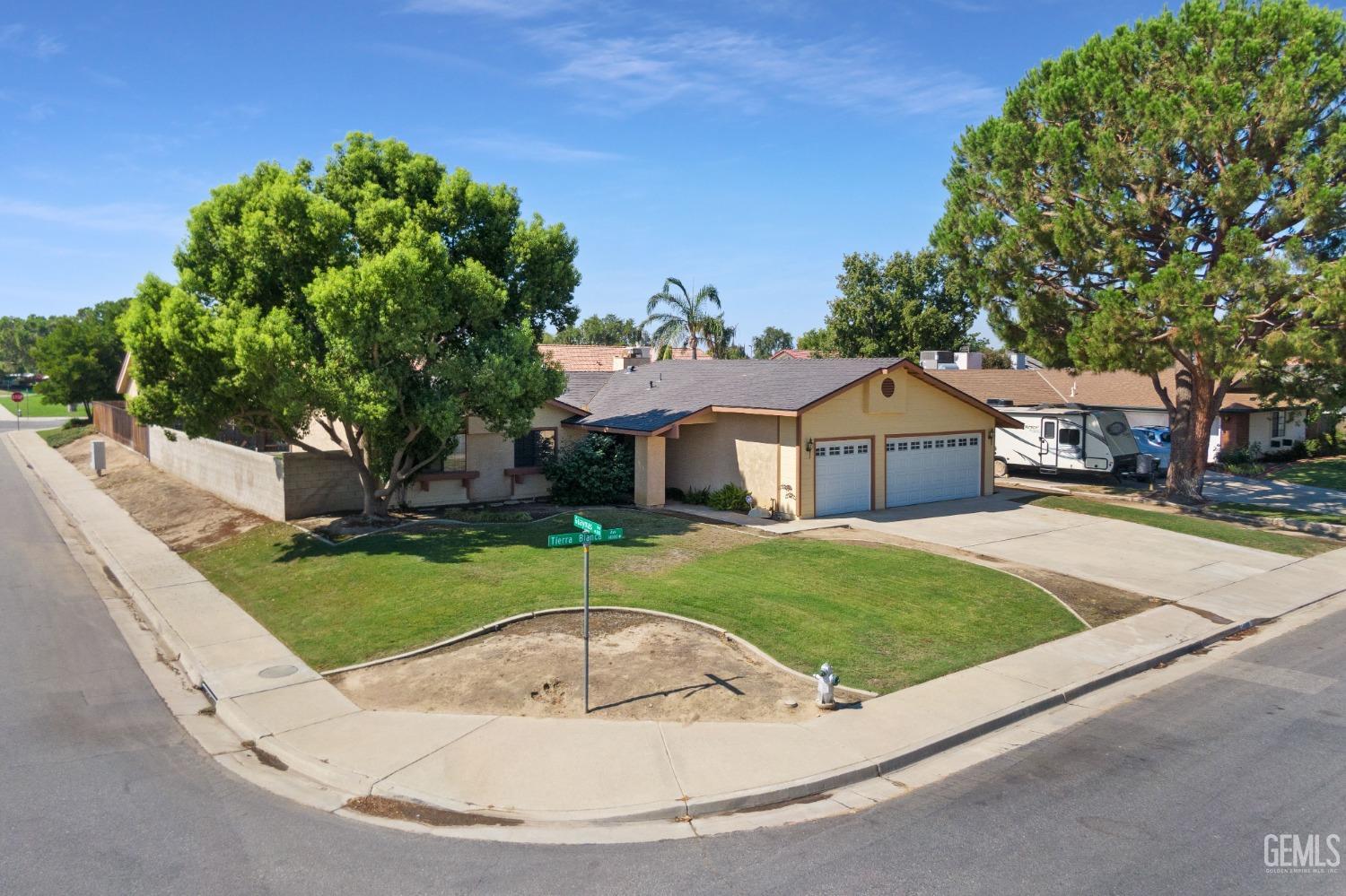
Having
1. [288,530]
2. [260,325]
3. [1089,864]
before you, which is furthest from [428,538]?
[1089,864]

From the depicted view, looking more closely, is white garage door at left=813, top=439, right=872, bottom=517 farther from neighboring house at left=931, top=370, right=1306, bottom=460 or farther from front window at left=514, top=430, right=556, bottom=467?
neighboring house at left=931, top=370, right=1306, bottom=460

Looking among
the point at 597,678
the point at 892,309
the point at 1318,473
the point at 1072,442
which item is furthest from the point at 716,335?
the point at 597,678

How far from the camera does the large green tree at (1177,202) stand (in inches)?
837

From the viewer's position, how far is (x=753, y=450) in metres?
22.9

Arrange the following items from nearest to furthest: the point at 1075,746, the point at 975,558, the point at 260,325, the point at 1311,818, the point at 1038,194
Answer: the point at 1311,818 → the point at 1075,746 → the point at 260,325 → the point at 975,558 → the point at 1038,194

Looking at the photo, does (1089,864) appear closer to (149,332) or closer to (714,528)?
(714,528)

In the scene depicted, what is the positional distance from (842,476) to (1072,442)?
1186 centimetres

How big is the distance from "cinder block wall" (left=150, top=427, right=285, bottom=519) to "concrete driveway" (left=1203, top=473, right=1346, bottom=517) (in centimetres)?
2725

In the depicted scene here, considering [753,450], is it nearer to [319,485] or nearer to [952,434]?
[952,434]

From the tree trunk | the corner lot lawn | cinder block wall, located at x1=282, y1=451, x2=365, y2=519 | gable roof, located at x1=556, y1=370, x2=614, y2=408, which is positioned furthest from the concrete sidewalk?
gable roof, located at x1=556, y1=370, x2=614, y2=408

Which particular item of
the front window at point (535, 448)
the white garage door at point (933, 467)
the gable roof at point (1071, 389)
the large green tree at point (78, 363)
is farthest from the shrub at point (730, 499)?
the large green tree at point (78, 363)

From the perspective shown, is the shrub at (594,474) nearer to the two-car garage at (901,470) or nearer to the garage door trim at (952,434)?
the two-car garage at (901,470)

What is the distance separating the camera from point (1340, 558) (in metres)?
19.3

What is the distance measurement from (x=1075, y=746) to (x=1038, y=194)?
799 inches
